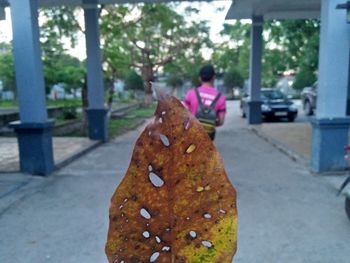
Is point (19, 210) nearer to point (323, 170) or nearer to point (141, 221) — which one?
point (141, 221)

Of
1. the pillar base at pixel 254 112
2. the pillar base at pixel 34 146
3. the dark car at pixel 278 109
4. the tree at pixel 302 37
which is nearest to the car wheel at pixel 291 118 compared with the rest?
the dark car at pixel 278 109

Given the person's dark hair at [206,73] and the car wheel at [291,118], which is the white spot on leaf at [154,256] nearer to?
the person's dark hair at [206,73]

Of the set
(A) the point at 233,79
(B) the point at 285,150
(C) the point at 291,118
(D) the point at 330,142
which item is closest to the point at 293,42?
(C) the point at 291,118

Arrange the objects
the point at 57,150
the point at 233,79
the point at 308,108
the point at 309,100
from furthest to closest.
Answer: the point at 233,79 → the point at 308,108 → the point at 309,100 → the point at 57,150

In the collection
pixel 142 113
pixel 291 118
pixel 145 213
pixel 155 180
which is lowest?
pixel 142 113

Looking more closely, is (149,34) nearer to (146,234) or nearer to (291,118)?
(291,118)
